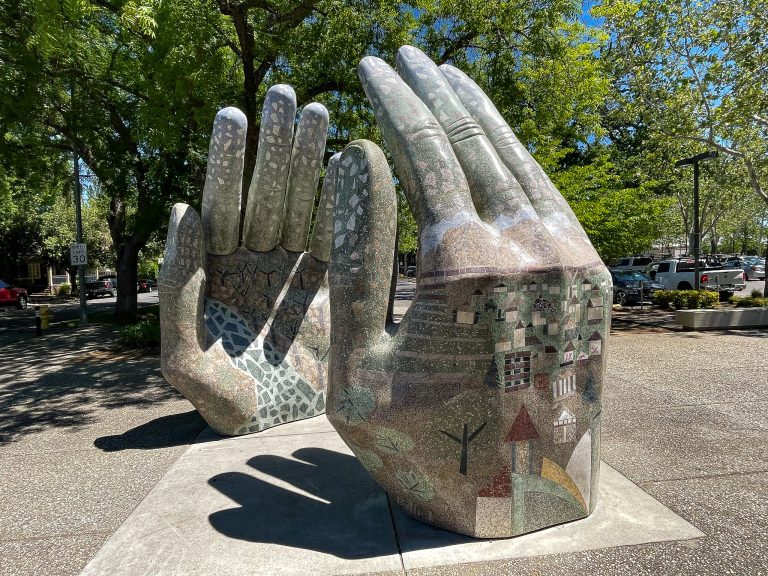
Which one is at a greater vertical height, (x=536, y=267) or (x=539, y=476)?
(x=536, y=267)

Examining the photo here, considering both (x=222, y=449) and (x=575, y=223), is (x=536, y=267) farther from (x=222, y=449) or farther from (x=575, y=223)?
(x=222, y=449)

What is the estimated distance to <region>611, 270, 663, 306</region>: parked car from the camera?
18984 millimetres

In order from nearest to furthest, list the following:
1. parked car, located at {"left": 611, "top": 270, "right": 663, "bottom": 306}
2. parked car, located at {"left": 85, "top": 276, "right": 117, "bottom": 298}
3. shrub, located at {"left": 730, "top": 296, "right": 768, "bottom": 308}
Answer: shrub, located at {"left": 730, "top": 296, "right": 768, "bottom": 308}
parked car, located at {"left": 611, "top": 270, "right": 663, "bottom": 306}
parked car, located at {"left": 85, "top": 276, "right": 117, "bottom": 298}

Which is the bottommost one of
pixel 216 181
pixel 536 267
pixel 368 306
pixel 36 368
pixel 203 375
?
pixel 36 368

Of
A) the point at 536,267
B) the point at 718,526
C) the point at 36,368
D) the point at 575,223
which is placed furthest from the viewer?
the point at 36,368

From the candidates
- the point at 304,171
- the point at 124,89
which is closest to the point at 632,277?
the point at 304,171

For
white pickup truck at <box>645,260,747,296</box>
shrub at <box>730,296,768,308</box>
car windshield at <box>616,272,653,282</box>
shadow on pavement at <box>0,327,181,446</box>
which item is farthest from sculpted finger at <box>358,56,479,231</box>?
white pickup truck at <box>645,260,747,296</box>

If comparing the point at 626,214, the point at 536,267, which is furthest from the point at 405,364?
the point at 626,214

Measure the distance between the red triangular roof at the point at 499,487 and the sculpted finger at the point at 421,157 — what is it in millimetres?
1584

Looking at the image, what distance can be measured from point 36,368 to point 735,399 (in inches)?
469

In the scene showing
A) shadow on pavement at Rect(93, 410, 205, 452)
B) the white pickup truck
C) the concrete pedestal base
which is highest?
the white pickup truck

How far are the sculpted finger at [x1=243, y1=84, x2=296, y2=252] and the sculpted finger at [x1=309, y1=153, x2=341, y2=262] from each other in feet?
1.68

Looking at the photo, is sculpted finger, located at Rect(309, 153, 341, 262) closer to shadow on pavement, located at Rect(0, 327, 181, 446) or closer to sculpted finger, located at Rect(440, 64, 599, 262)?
sculpted finger, located at Rect(440, 64, 599, 262)

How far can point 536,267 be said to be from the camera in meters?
3.06
